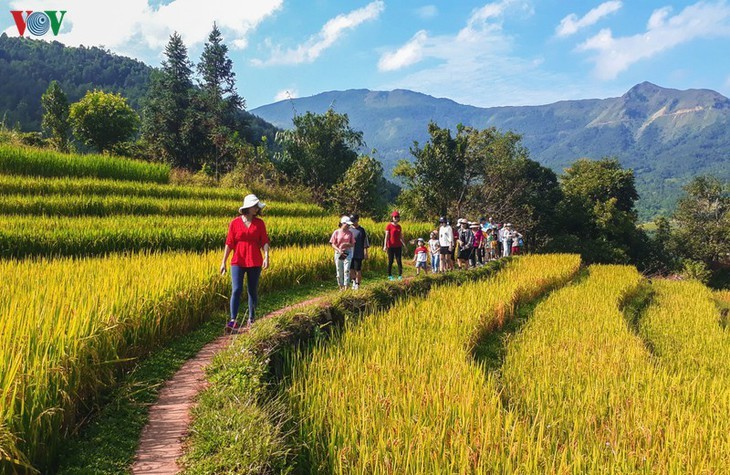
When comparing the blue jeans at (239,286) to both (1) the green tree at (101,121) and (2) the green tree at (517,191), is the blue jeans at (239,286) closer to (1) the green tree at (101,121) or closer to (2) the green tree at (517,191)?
(2) the green tree at (517,191)

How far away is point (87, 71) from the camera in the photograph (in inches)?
3875

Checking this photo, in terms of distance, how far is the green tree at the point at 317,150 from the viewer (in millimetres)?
38625

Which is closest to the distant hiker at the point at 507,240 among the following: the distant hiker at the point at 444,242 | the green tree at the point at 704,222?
the distant hiker at the point at 444,242

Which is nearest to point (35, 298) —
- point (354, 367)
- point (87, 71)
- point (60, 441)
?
point (60, 441)

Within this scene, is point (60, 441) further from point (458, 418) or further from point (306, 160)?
point (306, 160)

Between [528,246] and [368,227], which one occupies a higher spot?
[368,227]

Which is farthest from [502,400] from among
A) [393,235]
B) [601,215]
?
[601,215]

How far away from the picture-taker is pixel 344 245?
8.38m

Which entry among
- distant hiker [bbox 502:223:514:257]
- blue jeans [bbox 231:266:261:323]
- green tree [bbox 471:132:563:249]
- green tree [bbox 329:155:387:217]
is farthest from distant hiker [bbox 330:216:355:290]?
green tree [bbox 471:132:563:249]

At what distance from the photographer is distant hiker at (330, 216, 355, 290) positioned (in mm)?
8375

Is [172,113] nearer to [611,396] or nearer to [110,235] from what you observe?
[110,235]

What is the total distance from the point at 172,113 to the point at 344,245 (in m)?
33.8

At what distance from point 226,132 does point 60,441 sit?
33.6 m

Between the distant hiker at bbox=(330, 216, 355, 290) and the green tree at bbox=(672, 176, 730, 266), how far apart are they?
41165 mm
